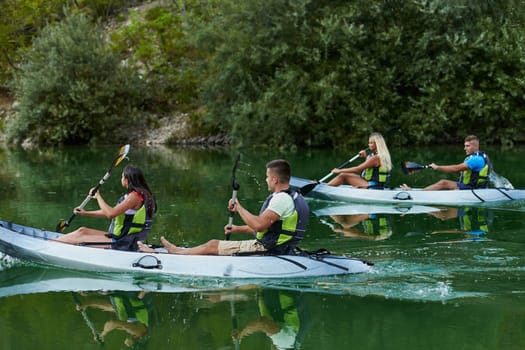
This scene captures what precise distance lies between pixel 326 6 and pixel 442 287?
18.8m

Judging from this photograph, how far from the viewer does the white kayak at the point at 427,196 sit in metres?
12.2

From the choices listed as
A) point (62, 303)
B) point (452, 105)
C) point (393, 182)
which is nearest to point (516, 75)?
point (452, 105)

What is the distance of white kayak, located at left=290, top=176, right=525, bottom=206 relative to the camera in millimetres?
12188

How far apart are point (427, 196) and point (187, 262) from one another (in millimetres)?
6215

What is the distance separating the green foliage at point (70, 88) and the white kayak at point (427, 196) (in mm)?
17617

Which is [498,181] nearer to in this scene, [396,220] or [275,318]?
[396,220]

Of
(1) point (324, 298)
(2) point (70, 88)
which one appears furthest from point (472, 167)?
(2) point (70, 88)

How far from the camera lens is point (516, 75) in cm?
2408

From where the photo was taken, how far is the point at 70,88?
28438 millimetres

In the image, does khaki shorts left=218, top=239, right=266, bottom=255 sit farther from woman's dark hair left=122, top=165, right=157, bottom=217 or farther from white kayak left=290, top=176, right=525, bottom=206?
white kayak left=290, top=176, right=525, bottom=206

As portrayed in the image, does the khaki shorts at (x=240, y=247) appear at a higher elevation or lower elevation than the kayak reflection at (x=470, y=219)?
higher

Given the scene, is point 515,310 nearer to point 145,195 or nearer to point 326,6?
point 145,195

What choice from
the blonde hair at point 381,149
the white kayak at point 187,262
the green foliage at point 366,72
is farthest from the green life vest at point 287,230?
the green foliage at point 366,72

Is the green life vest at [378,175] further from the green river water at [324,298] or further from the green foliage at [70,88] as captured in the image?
the green foliage at [70,88]
